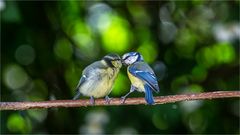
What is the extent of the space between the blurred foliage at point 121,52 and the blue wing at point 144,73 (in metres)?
0.81

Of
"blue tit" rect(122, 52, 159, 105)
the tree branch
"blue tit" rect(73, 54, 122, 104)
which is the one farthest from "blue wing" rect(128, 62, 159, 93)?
the tree branch

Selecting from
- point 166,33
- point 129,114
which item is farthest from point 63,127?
point 166,33

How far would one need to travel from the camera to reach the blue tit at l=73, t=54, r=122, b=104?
6.78ft

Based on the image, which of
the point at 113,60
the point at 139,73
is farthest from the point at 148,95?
the point at 139,73

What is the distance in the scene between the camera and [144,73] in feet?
7.35

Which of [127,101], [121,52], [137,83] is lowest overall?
[121,52]

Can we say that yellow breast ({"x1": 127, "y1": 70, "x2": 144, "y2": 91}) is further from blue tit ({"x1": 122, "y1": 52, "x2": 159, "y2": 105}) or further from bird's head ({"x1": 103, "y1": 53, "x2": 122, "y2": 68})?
bird's head ({"x1": 103, "y1": 53, "x2": 122, "y2": 68})

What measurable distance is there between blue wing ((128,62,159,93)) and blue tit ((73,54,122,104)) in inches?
5.5

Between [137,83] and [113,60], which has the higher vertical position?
[113,60]

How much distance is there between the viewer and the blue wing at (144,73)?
7.05 feet

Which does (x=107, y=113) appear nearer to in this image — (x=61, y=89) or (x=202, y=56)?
(x=61, y=89)

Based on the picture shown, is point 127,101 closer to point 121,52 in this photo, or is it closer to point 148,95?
point 148,95

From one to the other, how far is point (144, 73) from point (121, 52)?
4.08ft

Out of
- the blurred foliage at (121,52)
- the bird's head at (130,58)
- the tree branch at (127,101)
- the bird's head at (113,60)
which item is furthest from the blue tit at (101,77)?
the blurred foliage at (121,52)
